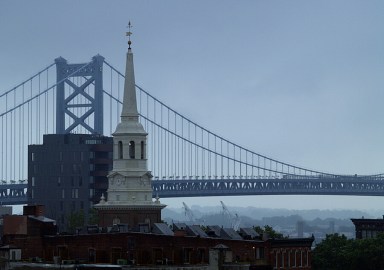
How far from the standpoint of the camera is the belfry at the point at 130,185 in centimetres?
10656

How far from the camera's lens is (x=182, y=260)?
9562 cm

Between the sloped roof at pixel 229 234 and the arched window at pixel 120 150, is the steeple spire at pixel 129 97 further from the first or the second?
the sloped roof at pixel 229 234

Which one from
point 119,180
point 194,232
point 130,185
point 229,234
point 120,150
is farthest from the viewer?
point 120,150

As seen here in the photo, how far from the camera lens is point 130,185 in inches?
4210

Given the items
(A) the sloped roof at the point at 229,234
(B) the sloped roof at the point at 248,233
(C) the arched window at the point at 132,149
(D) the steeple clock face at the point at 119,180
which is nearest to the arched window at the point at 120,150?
(C) the arched window at the point at 132,149

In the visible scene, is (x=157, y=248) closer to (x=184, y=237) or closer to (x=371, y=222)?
(x=184, y=237)

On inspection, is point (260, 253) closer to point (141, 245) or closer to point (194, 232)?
point (194, 232)

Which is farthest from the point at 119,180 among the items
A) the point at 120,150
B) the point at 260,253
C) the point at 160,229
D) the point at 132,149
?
the point at 260,253

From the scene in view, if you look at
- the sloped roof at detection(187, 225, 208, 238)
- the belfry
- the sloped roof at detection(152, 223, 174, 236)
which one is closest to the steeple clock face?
the belfry

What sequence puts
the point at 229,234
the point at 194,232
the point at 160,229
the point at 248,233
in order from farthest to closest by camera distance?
1. the point at 248,233
2. the point at 229,234
3. the point at 194,232
4. the point at 160,229

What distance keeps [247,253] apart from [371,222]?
72.5 m

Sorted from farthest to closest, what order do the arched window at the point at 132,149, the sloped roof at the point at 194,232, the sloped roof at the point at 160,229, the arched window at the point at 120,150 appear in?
the arched window at the point at 120,150
the arched window at the point at 132,149
the sloped roof at the point at 194,232
the sloped roof at the point at 160,229

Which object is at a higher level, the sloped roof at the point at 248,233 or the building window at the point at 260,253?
the sloped roof at the point at 248,233

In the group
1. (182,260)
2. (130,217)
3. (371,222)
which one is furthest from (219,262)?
(371,222)
